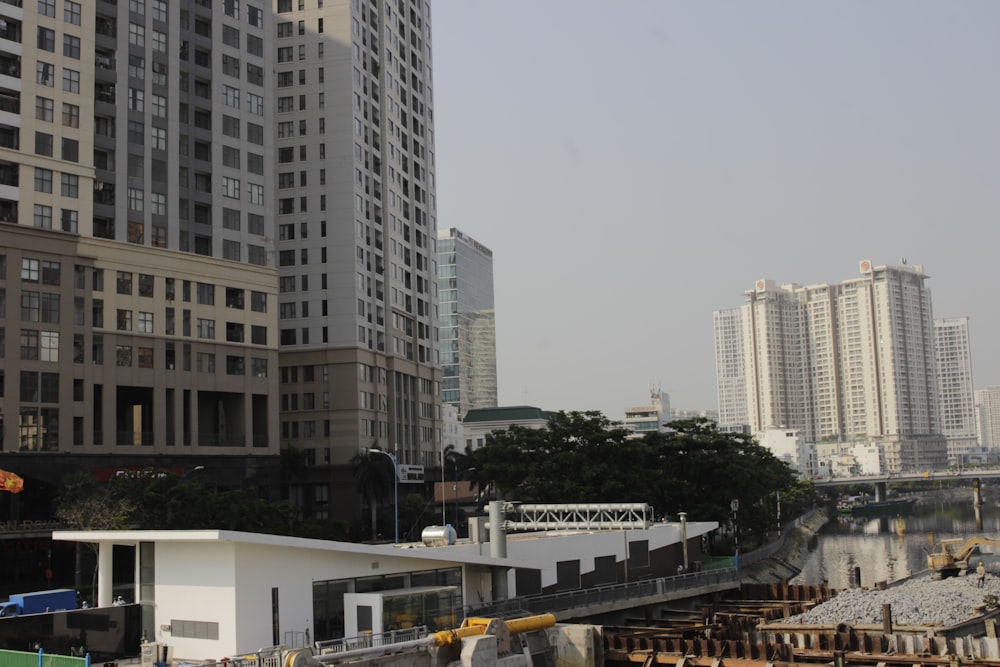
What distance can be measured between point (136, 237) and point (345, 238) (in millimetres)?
30009

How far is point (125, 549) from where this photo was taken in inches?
1881

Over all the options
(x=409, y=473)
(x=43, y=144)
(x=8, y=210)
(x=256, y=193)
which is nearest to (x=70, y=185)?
(x=43, y=144)

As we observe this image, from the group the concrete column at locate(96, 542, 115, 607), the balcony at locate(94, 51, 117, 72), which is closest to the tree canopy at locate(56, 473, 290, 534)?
the concrete column at locate(96, 542, 115, 607)

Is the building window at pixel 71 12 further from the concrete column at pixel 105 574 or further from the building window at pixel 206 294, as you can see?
the concrete column at pixel 105 574

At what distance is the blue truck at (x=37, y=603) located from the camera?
145 feet

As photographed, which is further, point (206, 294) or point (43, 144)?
point (206, 294)

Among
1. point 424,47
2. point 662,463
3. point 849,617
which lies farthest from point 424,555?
point 424,47

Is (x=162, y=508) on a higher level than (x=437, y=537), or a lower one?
higher

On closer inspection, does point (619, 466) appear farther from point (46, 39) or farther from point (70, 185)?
point (46, 39)

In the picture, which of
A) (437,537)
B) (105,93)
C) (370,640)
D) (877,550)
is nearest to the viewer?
(370,640)

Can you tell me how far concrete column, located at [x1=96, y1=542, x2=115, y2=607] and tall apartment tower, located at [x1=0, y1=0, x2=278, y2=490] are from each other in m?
41.7

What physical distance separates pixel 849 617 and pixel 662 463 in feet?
162

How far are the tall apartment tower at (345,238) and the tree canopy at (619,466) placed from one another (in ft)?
79.9

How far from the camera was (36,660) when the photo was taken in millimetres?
35438
